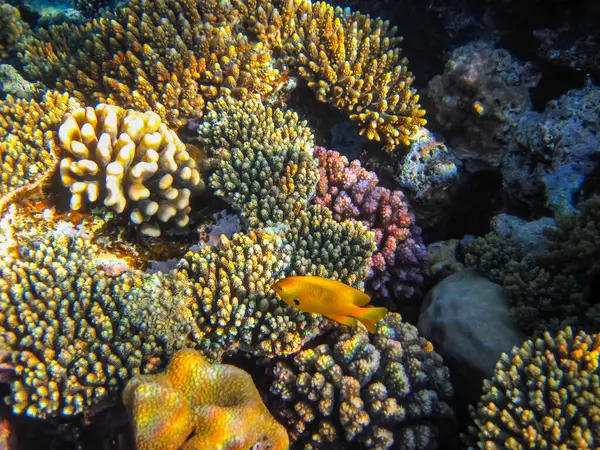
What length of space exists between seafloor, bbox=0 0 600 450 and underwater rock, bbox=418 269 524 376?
0.02 meters

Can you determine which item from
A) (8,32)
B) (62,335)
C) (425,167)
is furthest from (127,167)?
(8,32)

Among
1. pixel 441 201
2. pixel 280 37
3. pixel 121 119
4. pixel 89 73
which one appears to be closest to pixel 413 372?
pixel 441 201

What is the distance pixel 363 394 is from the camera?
2963 millimetres

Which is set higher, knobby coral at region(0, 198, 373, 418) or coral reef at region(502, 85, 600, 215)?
coral reef at region(502, 85, 600, 215)

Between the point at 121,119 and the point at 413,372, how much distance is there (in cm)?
346

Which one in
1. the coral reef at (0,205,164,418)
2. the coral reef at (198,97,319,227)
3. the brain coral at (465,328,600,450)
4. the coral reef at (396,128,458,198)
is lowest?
the coral reef at (0,205,164,418)

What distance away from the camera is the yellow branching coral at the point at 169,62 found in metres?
4.09

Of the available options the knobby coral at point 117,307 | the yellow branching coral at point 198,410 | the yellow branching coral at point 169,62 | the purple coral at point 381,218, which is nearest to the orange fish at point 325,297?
the knobby coral at point 117,307

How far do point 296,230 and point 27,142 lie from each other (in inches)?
103

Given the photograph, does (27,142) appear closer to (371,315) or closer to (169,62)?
(169,62)

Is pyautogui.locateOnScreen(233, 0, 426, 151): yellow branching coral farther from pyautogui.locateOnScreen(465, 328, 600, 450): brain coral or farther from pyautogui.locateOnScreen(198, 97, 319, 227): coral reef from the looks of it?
pyautogui.locateOnScreen(465, 328, 600, 450): brain coral

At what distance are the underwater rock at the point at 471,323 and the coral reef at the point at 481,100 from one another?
1.61 m

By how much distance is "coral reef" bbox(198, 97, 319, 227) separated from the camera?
3.63 metres

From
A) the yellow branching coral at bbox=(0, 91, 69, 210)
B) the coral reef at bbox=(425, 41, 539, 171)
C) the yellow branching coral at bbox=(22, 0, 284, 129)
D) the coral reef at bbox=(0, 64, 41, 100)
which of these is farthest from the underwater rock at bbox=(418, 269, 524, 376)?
the coral reef at bbox=(0, 64, 41, 100)
